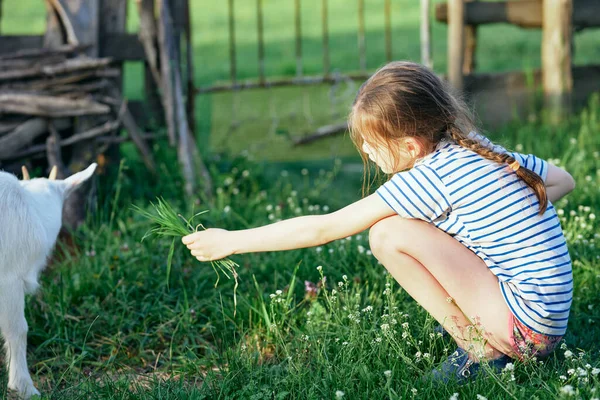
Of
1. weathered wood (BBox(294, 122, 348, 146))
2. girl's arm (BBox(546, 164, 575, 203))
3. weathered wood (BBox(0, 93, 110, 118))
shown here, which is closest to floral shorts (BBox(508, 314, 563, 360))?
girl's arm (BBox(546, 164, 575, 203))

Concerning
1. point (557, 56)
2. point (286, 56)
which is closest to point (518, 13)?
point (557, 56)

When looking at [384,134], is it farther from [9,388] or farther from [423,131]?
[9,388]

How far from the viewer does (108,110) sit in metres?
5.20

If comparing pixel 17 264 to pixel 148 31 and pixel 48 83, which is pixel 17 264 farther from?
pixel 148 31

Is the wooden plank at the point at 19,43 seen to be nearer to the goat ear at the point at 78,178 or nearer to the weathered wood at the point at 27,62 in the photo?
the weathered wood at the point at 27,62

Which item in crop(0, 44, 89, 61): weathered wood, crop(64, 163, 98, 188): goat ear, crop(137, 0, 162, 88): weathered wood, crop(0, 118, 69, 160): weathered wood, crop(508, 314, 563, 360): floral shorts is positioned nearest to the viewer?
crop(508, 314, 563, 360): floral shorts

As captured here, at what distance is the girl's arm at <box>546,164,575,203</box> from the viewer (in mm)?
3131

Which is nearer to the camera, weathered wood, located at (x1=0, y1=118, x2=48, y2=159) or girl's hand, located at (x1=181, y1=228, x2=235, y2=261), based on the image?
girl's hand, located at (x1=181, y1=228, x2=235, y2=261)

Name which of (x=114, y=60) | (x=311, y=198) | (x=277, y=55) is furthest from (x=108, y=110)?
(x=277, y=55)

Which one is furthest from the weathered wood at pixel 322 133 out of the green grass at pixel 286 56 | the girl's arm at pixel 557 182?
the girl's arm at pixel 557 182

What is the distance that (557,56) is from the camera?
6930 millimetres

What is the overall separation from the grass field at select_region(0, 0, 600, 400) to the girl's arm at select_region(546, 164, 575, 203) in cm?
52

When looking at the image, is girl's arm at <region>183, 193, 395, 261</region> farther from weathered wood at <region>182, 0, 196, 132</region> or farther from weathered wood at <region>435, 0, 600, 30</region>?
weathered wood at <region>435, 0, 600, 30</region>

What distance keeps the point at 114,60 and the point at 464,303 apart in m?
3.67
